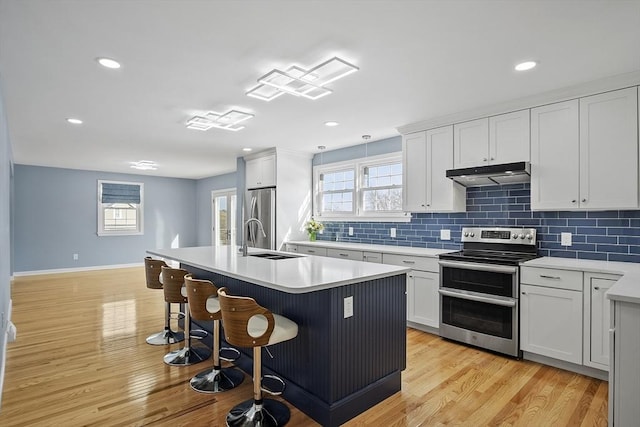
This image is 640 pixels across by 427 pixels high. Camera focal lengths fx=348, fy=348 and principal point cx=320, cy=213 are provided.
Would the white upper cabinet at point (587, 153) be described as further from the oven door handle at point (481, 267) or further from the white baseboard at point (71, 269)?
the white baseboard at point (71, 269)

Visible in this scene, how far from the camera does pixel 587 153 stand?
3002 mm

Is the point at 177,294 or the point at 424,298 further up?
the point at 177,294

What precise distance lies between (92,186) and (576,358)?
9645mm

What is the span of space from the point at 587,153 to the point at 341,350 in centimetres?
270

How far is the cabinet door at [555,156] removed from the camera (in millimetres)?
3080

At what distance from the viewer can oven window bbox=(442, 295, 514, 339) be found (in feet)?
10.4

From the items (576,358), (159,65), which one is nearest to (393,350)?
(576,358)

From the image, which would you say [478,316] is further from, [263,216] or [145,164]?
[145,164]

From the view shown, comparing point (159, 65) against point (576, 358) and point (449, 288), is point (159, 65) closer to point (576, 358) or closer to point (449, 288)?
point (449, 288)

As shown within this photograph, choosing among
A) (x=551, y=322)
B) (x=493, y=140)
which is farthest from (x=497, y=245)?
(x=493, y=140)

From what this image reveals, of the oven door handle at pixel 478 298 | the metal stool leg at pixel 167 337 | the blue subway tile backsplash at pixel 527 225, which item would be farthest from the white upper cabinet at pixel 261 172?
the oven door handle at pixel 478 298

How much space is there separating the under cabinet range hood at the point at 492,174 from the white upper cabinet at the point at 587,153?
18cm

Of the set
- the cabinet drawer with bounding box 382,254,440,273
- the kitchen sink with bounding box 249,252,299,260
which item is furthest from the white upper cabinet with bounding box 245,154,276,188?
the cabinet drawer with bounding box 382,254,440,273

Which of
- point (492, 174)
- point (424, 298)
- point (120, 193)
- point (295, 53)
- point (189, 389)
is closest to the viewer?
point (295, 53)
